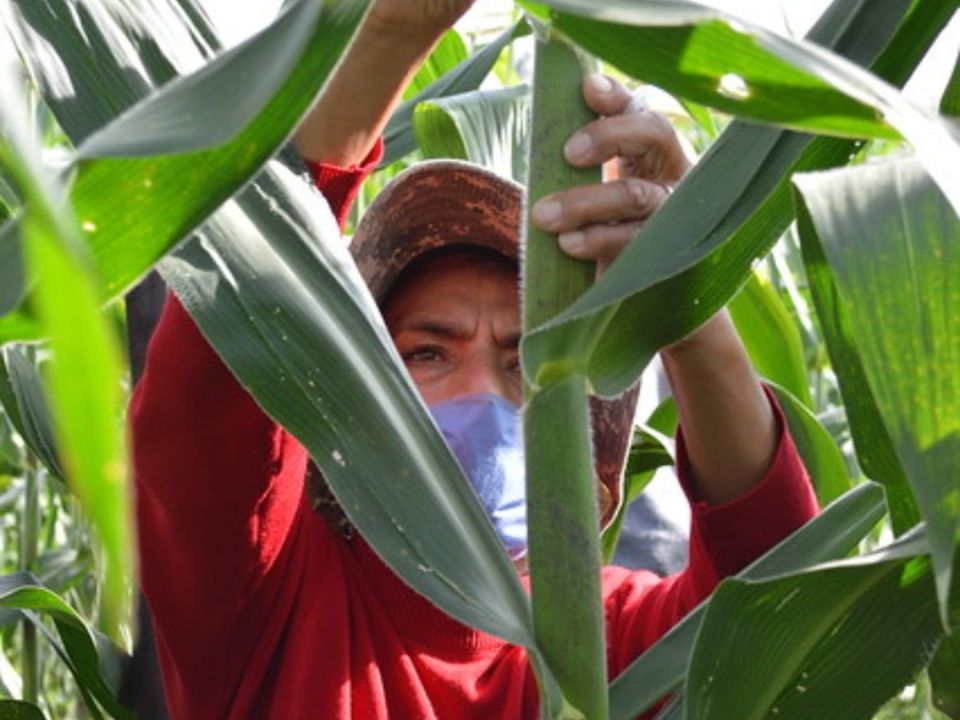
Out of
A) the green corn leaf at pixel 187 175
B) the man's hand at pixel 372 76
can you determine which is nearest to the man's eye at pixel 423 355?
the man's hand at pixel 372 76

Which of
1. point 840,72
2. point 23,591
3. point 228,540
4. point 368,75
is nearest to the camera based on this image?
point 840,72

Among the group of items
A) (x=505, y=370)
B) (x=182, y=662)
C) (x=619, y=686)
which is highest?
(x=505, y=370)

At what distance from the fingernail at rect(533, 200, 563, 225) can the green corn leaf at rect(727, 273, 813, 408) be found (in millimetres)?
697


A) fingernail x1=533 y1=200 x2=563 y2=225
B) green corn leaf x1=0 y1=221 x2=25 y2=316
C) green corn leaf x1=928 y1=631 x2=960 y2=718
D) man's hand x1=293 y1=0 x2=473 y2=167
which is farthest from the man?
green corn leaf x1=0 y1=221 x2=25 y2=316

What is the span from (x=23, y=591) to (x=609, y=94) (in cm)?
47

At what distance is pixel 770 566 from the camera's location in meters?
0.86

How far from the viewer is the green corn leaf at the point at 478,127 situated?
57.3 inches

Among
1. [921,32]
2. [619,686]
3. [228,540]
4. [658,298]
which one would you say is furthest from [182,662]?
[921,32]

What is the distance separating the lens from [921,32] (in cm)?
73

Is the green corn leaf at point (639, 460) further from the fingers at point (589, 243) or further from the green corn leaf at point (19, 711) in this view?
the fingers at point (589, 243)

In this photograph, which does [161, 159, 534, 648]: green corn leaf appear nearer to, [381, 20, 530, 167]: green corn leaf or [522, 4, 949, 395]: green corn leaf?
[522, 4, 949, 395]: green corn leaf

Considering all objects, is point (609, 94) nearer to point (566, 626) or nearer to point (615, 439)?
point (566, 626)

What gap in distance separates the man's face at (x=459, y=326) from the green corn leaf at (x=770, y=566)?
0.39 metres

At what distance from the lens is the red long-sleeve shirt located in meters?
1.05
